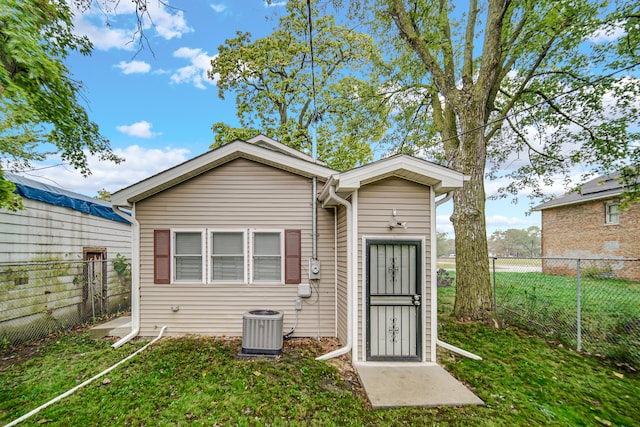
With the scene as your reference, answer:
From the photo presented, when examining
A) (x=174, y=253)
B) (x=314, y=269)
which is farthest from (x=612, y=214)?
(x=174, y=253)

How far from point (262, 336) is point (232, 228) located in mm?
2052

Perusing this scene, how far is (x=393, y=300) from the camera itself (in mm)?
4340

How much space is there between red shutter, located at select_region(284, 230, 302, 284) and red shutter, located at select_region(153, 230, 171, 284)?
220 cm

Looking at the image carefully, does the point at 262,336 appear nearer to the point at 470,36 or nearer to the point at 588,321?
the point at 588,321

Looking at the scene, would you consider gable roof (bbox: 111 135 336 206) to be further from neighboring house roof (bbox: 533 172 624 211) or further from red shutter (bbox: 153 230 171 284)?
neighboring house roof (bbox: 533 172 624 211)

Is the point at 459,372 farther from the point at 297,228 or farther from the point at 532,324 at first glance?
the point at 297,228

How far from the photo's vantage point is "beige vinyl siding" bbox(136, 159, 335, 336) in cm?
551

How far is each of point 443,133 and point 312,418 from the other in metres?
6.84

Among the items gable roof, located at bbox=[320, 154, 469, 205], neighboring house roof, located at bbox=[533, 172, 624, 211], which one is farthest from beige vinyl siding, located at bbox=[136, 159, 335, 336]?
neighboring house roof, located at bbox=[533, 172, 624, 211]

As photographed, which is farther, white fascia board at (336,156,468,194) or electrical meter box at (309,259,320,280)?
electrical meter box at (309,259,320,280)

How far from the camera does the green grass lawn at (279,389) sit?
119 inches

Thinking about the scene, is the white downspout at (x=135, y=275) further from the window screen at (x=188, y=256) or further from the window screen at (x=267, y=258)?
the window screen at (x=267, y=258)

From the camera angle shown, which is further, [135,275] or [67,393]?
[135,275]

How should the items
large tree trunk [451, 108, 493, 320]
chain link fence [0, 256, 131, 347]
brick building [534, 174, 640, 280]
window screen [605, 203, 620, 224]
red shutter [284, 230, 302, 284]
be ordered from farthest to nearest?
window screen [605, 203, 620, 224]
brick building [534, 174, 640, 280]
large tree trunk [451, 108, 493, 320]
red shutter [284, 230, 302, 284]
chain link fence [0, 256, 131, 347]
